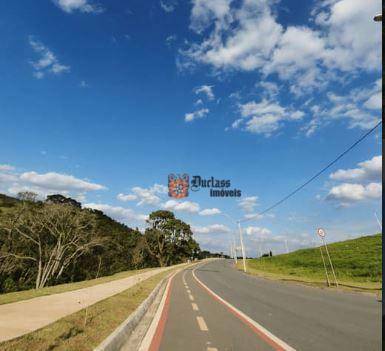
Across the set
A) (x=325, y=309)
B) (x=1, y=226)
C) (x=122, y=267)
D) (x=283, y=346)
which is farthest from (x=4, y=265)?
(x=283, y=346)

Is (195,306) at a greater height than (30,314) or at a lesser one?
greater

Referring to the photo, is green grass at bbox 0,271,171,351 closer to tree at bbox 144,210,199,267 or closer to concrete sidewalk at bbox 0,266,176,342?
concrete sidewalk at bbox 0,266,176,342

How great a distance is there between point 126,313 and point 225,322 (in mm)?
2695

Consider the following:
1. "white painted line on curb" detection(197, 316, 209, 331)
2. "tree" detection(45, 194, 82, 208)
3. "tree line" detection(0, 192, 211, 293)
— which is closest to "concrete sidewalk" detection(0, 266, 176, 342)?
"white painted line on curb" detection(197, 316, 209, 331)

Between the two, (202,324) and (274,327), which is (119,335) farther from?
(274,327)

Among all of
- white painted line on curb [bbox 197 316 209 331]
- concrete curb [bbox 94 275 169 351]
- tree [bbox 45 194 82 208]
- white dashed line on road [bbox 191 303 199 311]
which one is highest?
tree [bbox 45 194 82 208]

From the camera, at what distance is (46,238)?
46.0 meters

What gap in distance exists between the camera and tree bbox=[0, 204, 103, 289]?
42.6m

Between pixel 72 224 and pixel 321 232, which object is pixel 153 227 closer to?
pixel 72 224

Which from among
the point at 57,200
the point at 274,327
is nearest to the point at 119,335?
the point at 274,327

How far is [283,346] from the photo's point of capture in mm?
7551

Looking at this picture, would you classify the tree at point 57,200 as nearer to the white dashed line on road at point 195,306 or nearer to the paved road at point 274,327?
the white dashed line on road at point 195,306

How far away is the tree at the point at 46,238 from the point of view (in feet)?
140

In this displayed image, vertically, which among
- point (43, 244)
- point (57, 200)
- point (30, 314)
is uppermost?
point (57, 200)
